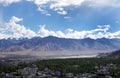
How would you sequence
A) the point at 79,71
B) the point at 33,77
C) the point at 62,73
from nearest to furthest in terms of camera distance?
the point at 33,77
the point at 62,73
the point at 79,71

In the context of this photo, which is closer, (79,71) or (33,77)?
(33,77)

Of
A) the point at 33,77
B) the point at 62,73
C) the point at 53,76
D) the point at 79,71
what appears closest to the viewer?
the point at 33,77

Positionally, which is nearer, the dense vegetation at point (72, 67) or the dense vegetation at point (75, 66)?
the dense vegetation at point (72, 67)

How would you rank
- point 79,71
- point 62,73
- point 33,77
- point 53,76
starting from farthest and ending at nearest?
1. point 79,71
2. point 62,73
3. point 53,76
4. point 33,77

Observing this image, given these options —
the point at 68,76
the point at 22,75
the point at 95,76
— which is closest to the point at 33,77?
the point at 22,75

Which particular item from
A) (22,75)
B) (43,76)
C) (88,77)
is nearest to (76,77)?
(88,77)

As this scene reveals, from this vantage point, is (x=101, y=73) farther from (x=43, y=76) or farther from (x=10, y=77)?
(x=10, y=77)

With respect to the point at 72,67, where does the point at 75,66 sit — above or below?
above

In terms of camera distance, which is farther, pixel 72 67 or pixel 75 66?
pixel 75 66

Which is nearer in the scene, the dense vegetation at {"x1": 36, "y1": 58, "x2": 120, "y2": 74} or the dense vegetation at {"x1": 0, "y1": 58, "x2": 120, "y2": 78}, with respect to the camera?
the dense vegetation at {"x1": 0, "y1": 58, "x2": 120, "y2": 78}
